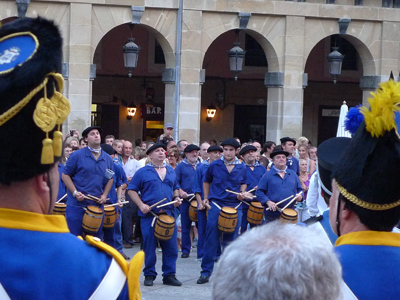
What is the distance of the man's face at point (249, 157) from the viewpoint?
1295cm

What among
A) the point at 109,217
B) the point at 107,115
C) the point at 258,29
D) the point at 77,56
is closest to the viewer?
the point at 109,217

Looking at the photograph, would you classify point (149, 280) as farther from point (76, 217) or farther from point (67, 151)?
point (67, 151)

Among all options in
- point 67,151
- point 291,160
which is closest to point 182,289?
point 67,151

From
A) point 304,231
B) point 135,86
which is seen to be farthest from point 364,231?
point 135,86

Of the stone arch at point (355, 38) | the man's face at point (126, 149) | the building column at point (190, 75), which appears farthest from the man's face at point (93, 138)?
the stone arch at point (355, 38)

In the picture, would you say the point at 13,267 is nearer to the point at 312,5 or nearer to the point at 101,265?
the point at 101,265

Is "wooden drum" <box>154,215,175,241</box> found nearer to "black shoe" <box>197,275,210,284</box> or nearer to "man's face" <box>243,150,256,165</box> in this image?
"black shoe" <box>197,275,210,284</box>

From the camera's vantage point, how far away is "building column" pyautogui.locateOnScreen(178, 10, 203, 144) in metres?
19.7

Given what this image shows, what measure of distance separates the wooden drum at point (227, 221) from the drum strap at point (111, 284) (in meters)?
7.97

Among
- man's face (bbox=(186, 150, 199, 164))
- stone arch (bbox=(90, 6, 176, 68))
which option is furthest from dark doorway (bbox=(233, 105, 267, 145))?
man's face (bbox=(186, 150, 199, 164))

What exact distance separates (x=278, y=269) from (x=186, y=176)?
37.0 ft

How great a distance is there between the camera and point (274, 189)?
460 inches

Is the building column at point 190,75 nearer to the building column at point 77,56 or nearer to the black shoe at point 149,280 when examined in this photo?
the building column at point 77,56

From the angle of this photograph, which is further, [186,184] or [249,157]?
[186,184]
